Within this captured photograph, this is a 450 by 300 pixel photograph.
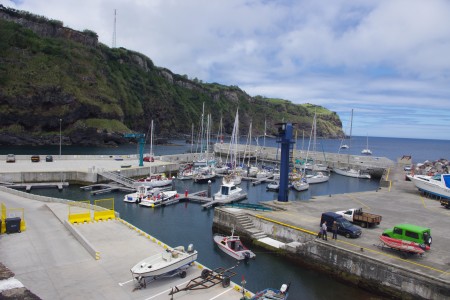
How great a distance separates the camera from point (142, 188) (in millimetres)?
42750

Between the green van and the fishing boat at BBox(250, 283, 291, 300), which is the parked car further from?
the fishing boat at BBox(250, 283, 291, 300)

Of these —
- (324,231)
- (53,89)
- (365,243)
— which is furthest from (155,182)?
(53,89)

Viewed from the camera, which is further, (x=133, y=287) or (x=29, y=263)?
(x=29, y=263)

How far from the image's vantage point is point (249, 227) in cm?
2822

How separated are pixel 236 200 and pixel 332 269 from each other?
2273 centimetres

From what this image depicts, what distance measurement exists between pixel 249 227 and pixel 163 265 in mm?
12374

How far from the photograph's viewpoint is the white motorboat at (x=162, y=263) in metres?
16.3

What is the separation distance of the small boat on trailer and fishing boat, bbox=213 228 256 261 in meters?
7.08

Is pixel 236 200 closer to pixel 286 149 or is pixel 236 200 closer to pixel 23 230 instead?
pixel 286 149

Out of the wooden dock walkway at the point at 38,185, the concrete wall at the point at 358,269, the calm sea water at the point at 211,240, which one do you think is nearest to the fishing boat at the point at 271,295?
the calm sea water at the point at 211,240

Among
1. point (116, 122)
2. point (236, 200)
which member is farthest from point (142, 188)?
point (116, 122)

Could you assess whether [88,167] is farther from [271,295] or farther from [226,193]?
[271,295]

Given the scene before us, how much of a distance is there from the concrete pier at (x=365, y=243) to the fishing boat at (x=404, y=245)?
47 centimetres

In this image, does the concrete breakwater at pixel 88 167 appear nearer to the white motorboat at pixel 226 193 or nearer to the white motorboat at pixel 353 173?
the white motorboat at pixel 353 173
